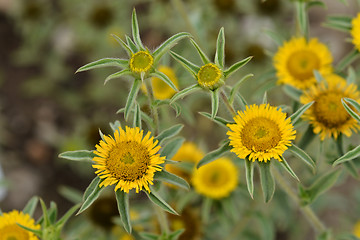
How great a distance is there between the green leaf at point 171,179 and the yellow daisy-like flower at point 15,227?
2.12ft

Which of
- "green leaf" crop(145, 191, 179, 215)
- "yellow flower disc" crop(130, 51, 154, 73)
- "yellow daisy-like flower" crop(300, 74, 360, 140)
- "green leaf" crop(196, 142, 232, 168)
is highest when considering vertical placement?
"yellow daisy-like flower" crop(300, 74, 360, 140)

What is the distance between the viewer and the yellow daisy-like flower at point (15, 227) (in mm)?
2025

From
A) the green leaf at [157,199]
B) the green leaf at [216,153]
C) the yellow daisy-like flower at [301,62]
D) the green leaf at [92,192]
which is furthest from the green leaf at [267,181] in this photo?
the yellow daisy-like flower at [301,62]

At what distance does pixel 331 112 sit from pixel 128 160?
992mm

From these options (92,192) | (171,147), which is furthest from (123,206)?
(171,147)

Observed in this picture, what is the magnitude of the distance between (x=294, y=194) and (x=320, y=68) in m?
0.87

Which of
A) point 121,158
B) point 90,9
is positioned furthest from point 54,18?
point 121,158

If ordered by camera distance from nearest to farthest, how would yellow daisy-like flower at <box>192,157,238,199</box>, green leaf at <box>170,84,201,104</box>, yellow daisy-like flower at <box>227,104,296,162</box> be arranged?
green leaf at <box>170,84,201,104</box> < yellow daisy-like flower at <box>227,104,296,162</box> < yellow daisy-like flower at <box>192,157,238,199</box>

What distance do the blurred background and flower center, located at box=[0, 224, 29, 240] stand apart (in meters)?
1.85

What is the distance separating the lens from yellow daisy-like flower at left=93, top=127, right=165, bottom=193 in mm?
1800

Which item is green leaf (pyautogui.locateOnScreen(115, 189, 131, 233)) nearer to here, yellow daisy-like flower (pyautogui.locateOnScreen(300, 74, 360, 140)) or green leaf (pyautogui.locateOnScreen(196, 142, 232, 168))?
green leaf (pyautogui.locateOnScreen(196, 142, 232, 168))

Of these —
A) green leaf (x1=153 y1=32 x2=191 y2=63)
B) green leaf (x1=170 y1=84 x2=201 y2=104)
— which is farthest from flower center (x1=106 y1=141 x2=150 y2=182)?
green leaf (x1=153 y1=32 x2=191 y2=63)

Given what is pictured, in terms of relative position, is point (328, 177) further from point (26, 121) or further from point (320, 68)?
point (26, 121)

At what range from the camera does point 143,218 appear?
2.65 m
